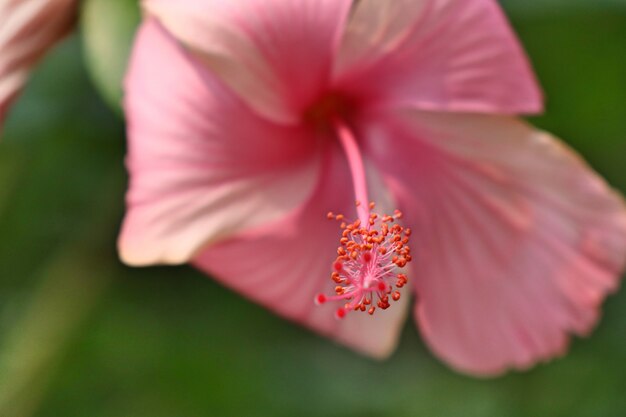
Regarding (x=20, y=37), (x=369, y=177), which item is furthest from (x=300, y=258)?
(x=20, y=37)

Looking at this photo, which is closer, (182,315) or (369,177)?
(369,177)

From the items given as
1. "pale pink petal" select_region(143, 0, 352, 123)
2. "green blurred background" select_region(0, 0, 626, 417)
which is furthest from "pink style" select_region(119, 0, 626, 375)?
"green blurred background" select_region(0, 0, 626, 417)

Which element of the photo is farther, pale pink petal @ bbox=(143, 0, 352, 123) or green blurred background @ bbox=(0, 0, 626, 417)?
green blurred background @ bbox=(0, 0, 626, 417)

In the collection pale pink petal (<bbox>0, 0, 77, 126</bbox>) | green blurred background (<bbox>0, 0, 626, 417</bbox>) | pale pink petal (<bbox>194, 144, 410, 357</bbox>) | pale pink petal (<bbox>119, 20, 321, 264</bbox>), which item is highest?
pale pink petal (<bbox>0, 0, 77, 126</bbox>)

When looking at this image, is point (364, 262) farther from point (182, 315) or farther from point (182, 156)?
point (182, 315)

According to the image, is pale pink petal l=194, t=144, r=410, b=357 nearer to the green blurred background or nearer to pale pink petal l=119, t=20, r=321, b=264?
pale pink petal l=119, t=20, r=321, b=264

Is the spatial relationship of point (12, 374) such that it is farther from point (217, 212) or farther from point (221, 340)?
point (217, 212)
